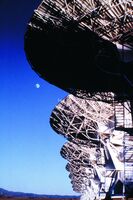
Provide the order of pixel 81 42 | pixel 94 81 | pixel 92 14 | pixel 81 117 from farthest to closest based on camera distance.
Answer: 1. pixel 81 117
2. pixel 94 81
3. pixel 81 42
4. pixel 92 14

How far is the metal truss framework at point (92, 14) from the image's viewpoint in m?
15.9

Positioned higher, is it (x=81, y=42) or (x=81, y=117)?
(x=81, y=42)

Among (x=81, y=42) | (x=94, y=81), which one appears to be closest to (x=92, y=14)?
(x=81, y=42)

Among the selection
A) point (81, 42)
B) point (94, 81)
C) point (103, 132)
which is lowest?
point (103, 132)

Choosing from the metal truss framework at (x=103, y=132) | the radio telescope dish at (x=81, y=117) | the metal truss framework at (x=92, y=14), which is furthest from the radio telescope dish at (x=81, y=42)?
the radio telescope dish at (x=81, y=117)

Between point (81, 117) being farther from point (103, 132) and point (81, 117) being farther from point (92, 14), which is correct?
point (92, 14)

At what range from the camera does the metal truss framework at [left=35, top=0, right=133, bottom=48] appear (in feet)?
52.1

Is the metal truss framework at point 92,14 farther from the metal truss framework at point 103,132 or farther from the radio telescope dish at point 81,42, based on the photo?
the metal truss framework at point 103,132

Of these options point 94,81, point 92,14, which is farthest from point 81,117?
point 92,14

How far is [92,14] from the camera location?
16234mm

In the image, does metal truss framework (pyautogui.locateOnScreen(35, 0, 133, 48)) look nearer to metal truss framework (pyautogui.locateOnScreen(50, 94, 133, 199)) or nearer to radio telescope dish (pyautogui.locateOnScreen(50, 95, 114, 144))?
metal truss framework (pyautogui.locateOnScreen(50, 94, 133, 199))

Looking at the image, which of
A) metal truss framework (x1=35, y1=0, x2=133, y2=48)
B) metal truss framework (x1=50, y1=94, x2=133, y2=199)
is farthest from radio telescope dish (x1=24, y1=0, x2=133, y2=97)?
metal truss framework (x1=50, y1=94, x2=133, y2=199)

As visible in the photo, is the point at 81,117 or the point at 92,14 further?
the point at 81,117

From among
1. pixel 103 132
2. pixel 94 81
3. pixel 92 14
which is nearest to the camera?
pixel 92 14
